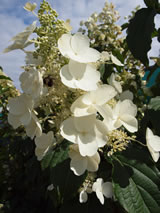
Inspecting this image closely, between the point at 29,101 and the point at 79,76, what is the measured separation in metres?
0.17

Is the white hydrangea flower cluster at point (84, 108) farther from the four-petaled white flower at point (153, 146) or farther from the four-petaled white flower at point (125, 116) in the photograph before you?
the four-petaled white flower at point (153, 146)

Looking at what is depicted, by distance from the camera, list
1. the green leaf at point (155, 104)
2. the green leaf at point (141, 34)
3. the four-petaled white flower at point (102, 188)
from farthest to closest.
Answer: the green leaf at point (155, 104)
the green leaf at point (141, 34)
the four-petaled white flower at point (102, 188)

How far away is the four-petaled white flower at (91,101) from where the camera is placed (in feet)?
1.88

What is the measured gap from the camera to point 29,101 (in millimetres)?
635

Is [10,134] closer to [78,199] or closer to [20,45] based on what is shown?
[78,199]

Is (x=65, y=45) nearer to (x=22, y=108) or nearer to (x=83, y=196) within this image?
(x=22, y=108)

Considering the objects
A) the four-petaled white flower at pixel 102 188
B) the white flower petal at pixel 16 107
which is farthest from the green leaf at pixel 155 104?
the white flower petal at pixel 16 107

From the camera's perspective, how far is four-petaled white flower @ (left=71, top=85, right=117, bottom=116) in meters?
0.57

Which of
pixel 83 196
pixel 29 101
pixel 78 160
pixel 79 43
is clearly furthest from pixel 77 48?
pixel 83 196

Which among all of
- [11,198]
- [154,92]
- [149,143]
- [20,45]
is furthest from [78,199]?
[11,198]

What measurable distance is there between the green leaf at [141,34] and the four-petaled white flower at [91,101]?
0.40 m

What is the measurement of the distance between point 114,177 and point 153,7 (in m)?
0.81

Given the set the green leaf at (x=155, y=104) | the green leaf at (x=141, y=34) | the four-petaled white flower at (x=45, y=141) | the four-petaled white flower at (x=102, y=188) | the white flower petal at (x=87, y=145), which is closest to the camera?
the white flower petal at (x=87, y=145)

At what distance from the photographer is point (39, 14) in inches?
28.2
